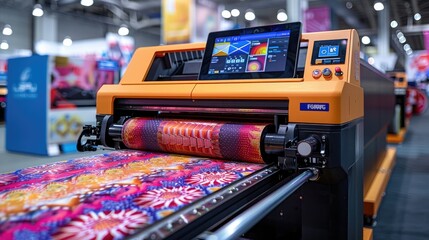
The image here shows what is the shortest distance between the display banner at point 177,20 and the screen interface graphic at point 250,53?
6.55m

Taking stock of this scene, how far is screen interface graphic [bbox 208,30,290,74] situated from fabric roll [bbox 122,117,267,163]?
1.01 ft

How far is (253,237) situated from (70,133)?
529 cm

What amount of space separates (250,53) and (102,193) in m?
1.00

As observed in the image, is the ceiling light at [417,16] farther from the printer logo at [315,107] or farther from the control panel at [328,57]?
the printer logo at [315,107]

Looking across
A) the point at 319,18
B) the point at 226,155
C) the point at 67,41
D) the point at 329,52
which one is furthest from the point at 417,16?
the point at 226,155

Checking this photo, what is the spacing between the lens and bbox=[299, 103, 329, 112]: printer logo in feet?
4.46

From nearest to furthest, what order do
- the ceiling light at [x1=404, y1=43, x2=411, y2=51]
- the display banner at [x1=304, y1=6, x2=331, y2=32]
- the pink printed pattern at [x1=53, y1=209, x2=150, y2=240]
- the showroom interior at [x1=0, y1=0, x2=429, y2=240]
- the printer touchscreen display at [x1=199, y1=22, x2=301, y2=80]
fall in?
the pink printed pattern at [x1=53, y1=209, x2=150, y2=240], the showroom interior at [x1=0, y1=0, x2=429, y2=240], the printer touchscreen display at [x1=199, y1=22, x2=301, y2=80], the display banner at [x1=304, y1=6, x2=331, y2=32], the ceiling light at [x1=404, y1=43, x2=411, y2=51]

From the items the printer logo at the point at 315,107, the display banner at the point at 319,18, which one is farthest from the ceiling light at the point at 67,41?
the printer logo at the point at 315,107

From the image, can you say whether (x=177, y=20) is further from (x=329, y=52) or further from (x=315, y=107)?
(x=315, y=107)

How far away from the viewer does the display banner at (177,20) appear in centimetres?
818

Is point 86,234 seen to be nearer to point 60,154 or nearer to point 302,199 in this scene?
point 302,199

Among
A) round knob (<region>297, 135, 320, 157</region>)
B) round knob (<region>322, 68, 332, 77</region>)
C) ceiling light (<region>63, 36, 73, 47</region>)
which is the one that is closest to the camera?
round knob (<region>297, 135, 320, 157</region>)

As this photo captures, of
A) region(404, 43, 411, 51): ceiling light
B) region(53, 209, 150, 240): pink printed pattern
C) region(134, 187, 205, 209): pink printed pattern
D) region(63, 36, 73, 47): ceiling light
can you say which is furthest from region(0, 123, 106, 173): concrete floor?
region(404, 43, 411, 51): ceiling light

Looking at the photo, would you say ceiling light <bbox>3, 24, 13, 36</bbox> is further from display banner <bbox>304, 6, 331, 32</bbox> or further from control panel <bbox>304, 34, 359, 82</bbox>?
control panel <bbox>304, 34, 359, 82</bbox>
